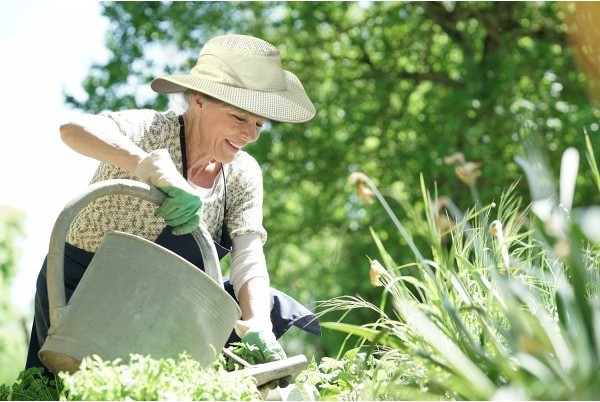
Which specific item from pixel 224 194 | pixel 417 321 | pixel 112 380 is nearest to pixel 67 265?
pixel 224 194

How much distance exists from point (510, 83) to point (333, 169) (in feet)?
6.72

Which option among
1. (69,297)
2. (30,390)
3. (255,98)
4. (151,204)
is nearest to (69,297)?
(69,297)

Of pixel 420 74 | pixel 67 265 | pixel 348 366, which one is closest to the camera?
pixel 348 366

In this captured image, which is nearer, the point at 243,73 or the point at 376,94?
the point at 243,73

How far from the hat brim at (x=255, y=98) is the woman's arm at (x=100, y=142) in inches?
13.2

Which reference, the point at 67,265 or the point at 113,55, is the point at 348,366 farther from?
the point at 113,55

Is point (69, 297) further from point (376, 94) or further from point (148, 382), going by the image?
point (376, 94)

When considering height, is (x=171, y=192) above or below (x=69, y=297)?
above

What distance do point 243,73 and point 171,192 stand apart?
2.27 feet


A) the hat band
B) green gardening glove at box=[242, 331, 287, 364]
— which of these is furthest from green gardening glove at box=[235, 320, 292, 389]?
the hat band

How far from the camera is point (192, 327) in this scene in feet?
6.14

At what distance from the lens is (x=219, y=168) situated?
2809 mm

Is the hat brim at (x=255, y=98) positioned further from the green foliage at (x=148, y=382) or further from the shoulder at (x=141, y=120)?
the green foliage at (x=148, y=382)

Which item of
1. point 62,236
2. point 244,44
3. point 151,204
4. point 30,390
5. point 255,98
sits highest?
point 244,44
